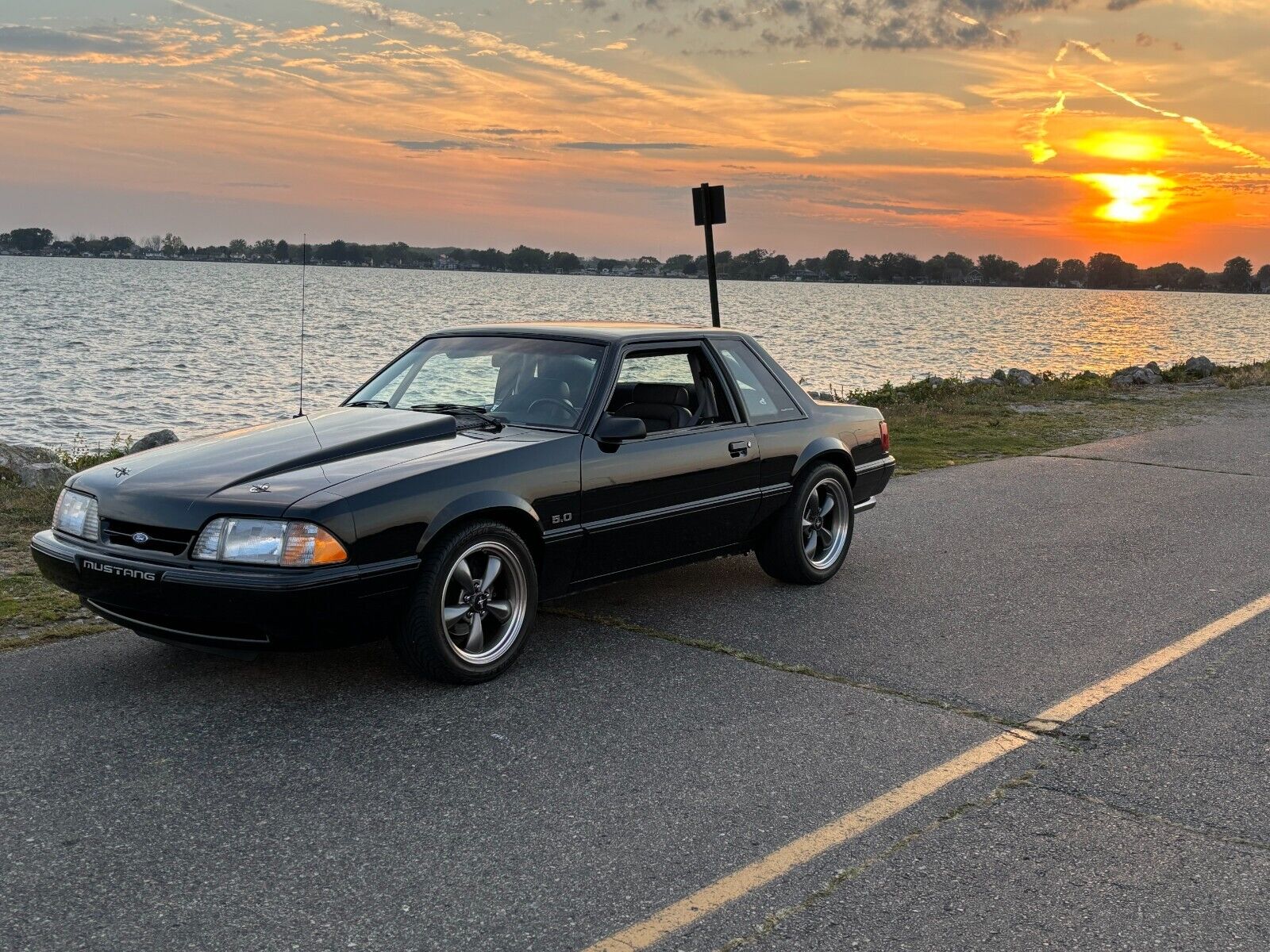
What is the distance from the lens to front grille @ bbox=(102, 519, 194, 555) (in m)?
4.84

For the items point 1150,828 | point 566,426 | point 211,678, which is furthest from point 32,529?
point 1150,828

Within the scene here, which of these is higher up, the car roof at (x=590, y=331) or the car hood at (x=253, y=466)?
the car roof at (x=590, y=331)

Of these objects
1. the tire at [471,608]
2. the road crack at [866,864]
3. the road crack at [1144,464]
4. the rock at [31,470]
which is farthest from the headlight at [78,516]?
the road crack at [1144,464]

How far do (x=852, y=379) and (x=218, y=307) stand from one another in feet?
156

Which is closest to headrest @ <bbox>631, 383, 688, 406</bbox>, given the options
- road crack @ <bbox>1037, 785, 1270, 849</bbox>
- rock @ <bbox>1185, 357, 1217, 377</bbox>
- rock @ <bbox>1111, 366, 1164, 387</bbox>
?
road crack @ <bbox>1037, 785, 1270, 849</bbox>

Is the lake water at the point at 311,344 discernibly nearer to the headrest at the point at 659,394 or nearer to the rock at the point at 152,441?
the rock at the point at 152,441

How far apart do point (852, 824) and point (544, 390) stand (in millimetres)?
2891

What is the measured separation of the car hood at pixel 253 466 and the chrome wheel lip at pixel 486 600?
0.53 m

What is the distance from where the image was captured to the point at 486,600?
5.28 m

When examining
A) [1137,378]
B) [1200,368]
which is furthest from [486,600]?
[1200,368]

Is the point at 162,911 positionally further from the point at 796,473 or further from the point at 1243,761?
the point at 796,473

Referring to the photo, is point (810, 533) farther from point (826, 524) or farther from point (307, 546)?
point (307, 546)

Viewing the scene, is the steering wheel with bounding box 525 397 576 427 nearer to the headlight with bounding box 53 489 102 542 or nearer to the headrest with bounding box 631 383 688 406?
the headrest with bounding box 631 383 688 406

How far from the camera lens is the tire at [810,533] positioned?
699 cm
